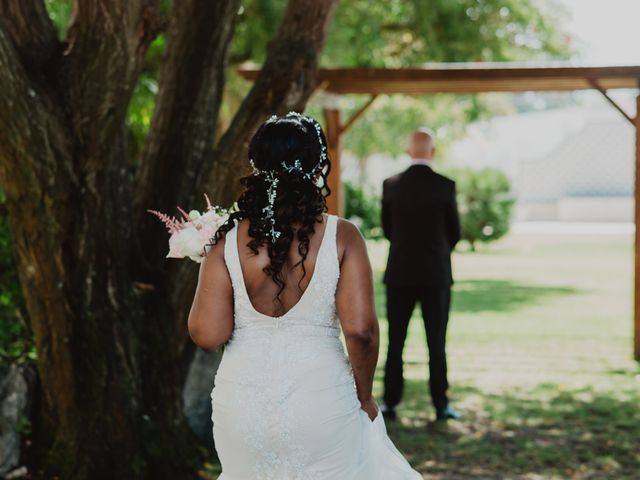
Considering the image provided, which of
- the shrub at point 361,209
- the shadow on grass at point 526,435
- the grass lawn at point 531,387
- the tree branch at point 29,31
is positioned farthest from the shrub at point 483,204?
the tree branch at point 29,31

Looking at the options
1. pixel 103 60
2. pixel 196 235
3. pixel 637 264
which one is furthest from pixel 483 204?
pixel 196 235

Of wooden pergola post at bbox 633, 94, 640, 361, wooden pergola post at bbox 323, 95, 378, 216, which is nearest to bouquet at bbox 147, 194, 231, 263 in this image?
wooden pergola post at bbox 323, 95, 378, 216

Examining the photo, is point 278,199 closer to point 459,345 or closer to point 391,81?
point 391,81

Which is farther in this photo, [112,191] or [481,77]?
[481,77]

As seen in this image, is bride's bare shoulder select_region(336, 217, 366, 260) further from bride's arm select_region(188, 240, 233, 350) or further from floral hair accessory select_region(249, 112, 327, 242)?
bride's arm select_region(188, 240, 233, 350)

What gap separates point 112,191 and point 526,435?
12.2ft

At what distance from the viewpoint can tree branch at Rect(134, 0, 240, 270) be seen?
268 inches

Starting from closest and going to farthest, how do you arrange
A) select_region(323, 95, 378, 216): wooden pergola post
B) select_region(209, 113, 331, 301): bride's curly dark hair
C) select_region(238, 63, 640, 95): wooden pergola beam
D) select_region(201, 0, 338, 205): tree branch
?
select_region(209, 113, 331, 301): bride's curly dark hair, select_region(201, 0, 338, 205): tree branch, select_region(238, 63, 640, 95): wooden pergola beam, select_region(323, 95, 378, 216): wooden pergola post

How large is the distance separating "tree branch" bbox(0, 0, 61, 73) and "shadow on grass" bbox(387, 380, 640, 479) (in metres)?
3.57

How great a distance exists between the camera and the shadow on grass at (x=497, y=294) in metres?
16.5

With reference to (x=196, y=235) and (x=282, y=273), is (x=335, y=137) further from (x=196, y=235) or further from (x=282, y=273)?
(x=282, y=273)

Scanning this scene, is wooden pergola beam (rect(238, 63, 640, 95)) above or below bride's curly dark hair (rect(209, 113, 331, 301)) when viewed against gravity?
above

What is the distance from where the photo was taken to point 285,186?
3627 mm

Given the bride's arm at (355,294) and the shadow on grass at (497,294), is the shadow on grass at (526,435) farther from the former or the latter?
the shadow on grass at (497,294)
